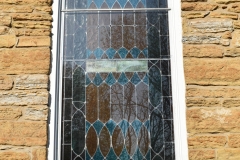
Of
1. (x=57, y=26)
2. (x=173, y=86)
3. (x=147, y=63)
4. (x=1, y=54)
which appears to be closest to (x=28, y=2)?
(x=57, y=26)

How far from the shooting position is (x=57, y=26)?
10.8 feet

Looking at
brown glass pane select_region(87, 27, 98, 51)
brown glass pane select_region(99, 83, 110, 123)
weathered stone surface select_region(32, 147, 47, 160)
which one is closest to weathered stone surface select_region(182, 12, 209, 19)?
brown glass pane select_region(87, 27, 98, 51)

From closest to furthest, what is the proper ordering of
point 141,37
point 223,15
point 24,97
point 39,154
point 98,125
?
point 39,154 < point 24,97 < point 98,125 < point 223,15 < point 141,37

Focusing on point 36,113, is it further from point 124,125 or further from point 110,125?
point 124,125

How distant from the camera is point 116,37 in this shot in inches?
133

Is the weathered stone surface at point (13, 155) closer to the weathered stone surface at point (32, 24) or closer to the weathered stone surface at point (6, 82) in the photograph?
the weathered stone surface at point (6, 82)

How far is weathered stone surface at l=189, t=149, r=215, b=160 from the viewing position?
2945mm

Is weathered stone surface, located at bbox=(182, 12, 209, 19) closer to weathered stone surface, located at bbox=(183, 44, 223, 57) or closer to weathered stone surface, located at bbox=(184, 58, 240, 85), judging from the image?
weathered stone surface, located at bbox=(183, 44, 223, 57)

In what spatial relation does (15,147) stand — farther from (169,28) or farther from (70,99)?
(169,28)

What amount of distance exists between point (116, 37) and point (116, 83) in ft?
1.46

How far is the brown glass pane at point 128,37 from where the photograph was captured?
3.36 m

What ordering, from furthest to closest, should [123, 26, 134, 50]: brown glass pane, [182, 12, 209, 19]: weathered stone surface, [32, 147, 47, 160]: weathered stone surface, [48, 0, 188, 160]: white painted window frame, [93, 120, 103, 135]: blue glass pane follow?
[123, 26, 134, 50]: brown glass pane → [182, 12, 209, 19]: weathered stone surface → [93, 120, 103, 135]: blue glass pane → [48, 0, 188, 160]: white painted window frame → [32, 147, 47, 160]: weathered stone surface

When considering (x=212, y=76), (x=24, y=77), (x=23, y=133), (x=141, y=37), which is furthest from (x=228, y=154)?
(x=24, y=77)

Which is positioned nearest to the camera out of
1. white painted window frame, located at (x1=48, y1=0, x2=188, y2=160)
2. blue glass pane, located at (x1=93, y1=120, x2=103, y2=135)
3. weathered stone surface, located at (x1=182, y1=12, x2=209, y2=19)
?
white painted window frame, located at (x1=48, y1=0, x2=188, y2=160)
